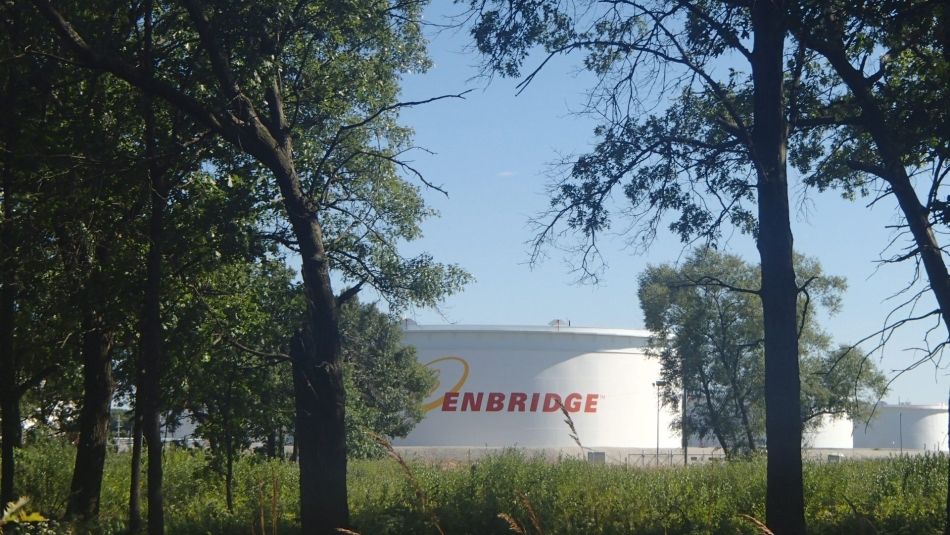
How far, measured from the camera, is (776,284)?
1055cm

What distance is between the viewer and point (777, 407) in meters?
10.4

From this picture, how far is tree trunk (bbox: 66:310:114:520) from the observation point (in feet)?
53.1

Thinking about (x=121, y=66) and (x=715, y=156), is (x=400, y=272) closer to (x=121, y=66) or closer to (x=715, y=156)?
(x=715, y=156)

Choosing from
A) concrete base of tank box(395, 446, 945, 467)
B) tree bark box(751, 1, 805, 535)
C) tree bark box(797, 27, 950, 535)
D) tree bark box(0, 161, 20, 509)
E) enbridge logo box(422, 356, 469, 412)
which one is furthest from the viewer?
enbridge logo box(422, 356, 469, 412)

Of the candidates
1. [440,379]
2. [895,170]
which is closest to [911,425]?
[440,379]

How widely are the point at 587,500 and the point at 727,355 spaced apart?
27675mm

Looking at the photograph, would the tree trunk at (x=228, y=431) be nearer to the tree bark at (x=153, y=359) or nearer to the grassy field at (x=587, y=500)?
the grassy field at (x=587, y=500)

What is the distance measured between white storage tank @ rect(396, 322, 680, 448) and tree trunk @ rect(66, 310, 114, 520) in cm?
6377

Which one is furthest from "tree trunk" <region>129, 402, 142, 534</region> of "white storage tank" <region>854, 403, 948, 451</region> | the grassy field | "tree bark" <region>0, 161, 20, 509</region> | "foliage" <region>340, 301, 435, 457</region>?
"white storage tank" <region>854, 403, 948, 451</region>

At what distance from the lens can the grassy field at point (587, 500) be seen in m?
13.4

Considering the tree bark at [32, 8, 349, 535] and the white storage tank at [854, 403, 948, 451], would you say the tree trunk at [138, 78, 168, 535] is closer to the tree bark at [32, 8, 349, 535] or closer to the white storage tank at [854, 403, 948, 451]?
the tree bark at [32, 8, 349, 535]

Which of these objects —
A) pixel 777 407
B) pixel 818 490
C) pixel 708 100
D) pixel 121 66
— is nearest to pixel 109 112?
pixel 121 66

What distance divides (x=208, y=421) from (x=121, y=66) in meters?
7.79

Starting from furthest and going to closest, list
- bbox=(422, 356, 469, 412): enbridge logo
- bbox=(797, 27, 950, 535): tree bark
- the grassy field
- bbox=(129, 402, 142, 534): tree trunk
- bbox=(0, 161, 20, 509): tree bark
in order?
bbox=(422, 356, 469, 412): enbridge logo, bbox=(129, 402, 142, 534): tree trunk, the grassy field, bbox=(0, 161, 20, 509): tree bark, bbox=(797, 27, 950, 535): tree bark
